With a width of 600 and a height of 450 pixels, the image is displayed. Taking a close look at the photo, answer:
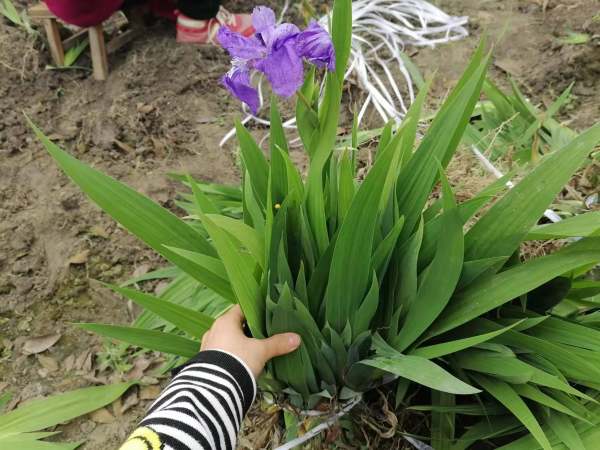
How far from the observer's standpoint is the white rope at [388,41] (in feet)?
6.51

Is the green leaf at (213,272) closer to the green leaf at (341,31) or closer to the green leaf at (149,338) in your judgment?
the green leaf at (149,338)

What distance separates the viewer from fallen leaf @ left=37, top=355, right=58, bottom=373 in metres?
1.42

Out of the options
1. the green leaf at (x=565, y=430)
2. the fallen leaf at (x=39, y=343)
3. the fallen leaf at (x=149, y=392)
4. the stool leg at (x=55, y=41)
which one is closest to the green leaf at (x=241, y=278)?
the green leaf at (x=565, y=430)

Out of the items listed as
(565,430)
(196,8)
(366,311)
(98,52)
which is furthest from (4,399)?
(196,8)

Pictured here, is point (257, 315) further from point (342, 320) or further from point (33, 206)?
point (33, 206)

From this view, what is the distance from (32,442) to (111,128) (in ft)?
4.11

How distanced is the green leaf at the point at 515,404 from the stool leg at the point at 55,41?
7.27 feet

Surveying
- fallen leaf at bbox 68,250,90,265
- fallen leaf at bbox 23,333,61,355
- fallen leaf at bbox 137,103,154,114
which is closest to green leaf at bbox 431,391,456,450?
fallen leaf at bbox 23,333,61,355

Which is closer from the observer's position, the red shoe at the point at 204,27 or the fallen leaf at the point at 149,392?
the fallen leaf at the point at 149,392

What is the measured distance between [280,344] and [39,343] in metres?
1.01

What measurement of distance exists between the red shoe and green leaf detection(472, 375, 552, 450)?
6.58ft

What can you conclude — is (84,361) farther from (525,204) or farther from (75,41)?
(75,41)

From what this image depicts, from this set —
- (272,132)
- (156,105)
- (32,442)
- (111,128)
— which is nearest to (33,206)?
(111,128)

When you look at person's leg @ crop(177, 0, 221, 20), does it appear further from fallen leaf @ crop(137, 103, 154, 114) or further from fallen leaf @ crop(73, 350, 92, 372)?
fallen leaf @ crop(73, 350, 92, 372)
